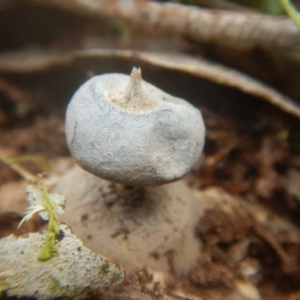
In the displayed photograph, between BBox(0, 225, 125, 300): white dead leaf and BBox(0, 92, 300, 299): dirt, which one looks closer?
BBox(0, 225, 125, 300): white dead leaf

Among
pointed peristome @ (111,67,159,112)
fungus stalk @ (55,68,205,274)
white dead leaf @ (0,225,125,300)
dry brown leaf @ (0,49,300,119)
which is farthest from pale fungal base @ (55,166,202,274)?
dry brown leaf @ (0,49,300,119)

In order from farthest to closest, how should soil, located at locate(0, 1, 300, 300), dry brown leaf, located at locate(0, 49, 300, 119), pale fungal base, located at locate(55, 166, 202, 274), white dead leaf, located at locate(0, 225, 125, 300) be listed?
dry brown leaf, located at locate(0, 49, 300, 119)
soil, located at locate(0, 1, 300, 300)
pale fungal base, located at locate(55, 166, 202, 274)
white dead leaf, located at locate(0, 225, 125, 300)

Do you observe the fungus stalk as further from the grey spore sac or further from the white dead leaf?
the white dead leaf

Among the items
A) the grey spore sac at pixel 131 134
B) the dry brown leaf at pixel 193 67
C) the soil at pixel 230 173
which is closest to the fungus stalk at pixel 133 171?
the grey spore sac at pixel 131 134

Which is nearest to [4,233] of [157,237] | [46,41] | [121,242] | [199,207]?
[121,242]

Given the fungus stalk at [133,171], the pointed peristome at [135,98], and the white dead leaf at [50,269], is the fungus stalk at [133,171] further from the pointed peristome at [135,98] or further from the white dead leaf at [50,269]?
the white dead leaf at [50,269]

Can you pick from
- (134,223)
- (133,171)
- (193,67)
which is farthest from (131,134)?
(193,67)

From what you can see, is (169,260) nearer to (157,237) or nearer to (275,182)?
(157,237)
